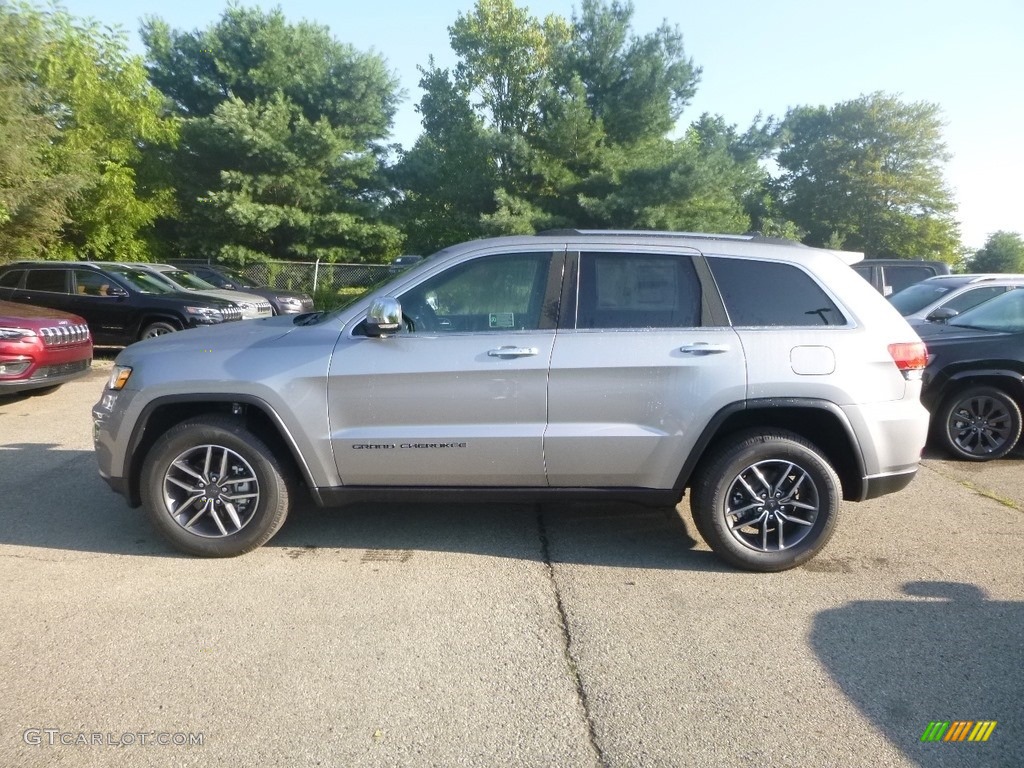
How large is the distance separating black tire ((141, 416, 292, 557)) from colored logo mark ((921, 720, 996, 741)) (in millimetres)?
3345

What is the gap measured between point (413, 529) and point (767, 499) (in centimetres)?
219

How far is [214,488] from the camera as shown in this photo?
4.68 meters

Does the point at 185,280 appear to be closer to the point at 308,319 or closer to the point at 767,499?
the point at 308,319

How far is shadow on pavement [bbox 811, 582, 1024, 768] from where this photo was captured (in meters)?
3.10

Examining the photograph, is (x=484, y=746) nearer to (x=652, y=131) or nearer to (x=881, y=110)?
(x=652, y=131)

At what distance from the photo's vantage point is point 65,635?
3814 mm

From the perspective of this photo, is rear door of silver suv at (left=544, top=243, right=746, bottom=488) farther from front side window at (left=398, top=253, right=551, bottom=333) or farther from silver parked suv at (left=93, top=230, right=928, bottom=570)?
front side window at (left=398, top=253, right=551, bottom=333)

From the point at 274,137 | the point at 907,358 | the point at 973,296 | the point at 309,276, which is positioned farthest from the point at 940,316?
the point at 274,137

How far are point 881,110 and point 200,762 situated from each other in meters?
56.9

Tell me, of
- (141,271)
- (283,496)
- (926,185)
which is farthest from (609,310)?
(926,185)

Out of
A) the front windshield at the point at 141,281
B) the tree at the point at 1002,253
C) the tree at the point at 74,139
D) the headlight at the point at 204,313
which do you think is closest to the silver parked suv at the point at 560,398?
the headlight at the point at 204,313

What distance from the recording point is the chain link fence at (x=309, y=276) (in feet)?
76.1

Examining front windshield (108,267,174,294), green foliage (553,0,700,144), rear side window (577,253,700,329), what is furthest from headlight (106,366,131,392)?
green foliage (553,0,700,144)

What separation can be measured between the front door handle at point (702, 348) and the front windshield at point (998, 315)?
14.9ft
